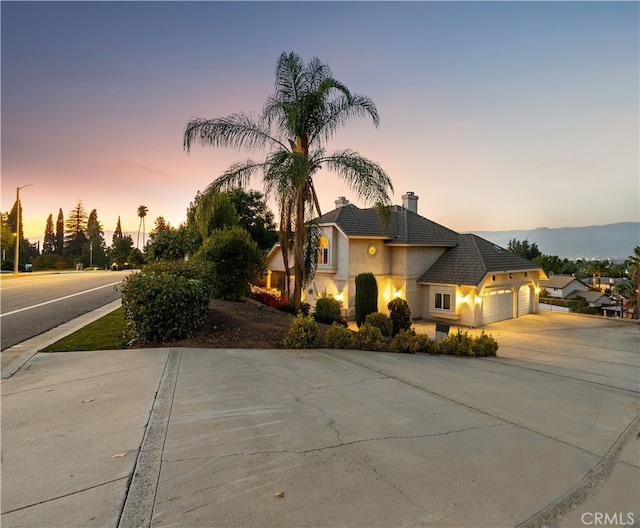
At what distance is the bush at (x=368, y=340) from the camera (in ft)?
29.9

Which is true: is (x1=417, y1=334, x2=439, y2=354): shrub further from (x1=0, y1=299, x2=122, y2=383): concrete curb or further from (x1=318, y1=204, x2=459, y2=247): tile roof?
(x1=318, y1=204, x2=459, y2=247): tile roof

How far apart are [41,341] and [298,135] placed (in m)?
8.86

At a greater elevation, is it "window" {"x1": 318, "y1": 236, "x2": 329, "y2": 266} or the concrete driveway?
"window" {"x1": 318, "y1": 236, "x2": 329, "y2": 266}

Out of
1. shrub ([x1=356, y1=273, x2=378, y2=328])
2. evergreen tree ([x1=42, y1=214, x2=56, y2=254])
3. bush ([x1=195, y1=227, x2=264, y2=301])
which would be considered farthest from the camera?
evergreen tree ([x1=42, y1=214, x2=56, y2=254])

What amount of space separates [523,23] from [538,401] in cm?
1389

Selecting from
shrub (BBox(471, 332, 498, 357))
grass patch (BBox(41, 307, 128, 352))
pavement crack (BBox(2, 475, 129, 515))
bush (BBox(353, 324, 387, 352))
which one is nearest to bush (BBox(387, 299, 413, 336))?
shrub (BBox(471, 332, 498, 357))

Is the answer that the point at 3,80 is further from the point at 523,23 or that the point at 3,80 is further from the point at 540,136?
the point at 540,136

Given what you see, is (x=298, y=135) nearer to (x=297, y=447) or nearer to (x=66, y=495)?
(x=297, y=447)

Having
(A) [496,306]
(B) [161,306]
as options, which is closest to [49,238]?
(B) [161,306]

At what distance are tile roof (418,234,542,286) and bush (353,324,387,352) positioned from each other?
10759mm

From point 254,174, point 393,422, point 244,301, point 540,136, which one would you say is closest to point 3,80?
Answer: point 254,174

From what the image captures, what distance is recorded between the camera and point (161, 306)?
7527 mm

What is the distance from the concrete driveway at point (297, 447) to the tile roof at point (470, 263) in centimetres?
1211

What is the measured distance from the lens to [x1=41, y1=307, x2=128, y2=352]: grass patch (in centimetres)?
719
